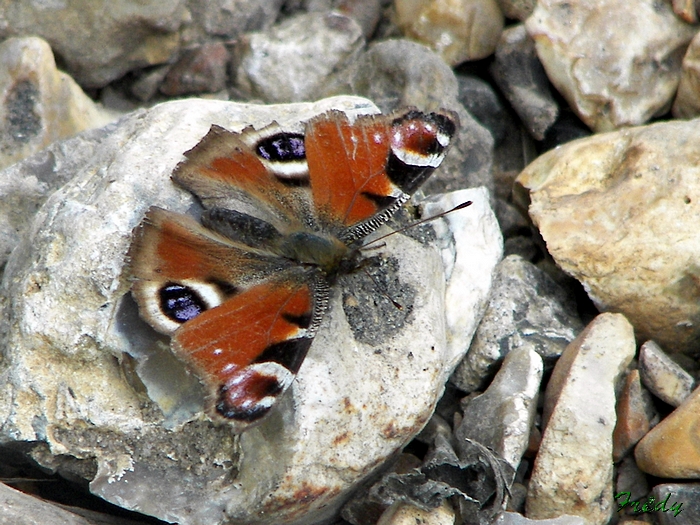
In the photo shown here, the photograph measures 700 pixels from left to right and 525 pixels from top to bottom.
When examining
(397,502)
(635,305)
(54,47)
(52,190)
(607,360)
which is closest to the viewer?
(397,502)

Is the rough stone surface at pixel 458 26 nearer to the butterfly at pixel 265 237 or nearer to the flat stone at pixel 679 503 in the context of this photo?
the butterfly at pixel 265 237

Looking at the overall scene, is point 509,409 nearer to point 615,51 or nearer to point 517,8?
point 615,51

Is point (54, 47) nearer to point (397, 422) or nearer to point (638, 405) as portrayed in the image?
point (397, 422)

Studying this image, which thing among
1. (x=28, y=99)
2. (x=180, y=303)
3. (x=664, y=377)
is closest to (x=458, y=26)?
(x=664, y=377)

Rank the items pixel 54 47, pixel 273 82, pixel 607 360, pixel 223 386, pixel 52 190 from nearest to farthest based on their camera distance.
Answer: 1. pixel 223 386
2. pixel 607 360
3. pixel 52 190
4. pixel 54 47
5. pixel 273 82

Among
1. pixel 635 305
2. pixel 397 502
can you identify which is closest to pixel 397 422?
pixel 397 502

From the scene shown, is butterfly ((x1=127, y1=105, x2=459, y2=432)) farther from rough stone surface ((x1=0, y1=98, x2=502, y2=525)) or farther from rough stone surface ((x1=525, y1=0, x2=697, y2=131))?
rough stone surface ((x1=525, y1=0, x2=697, y2=131))
